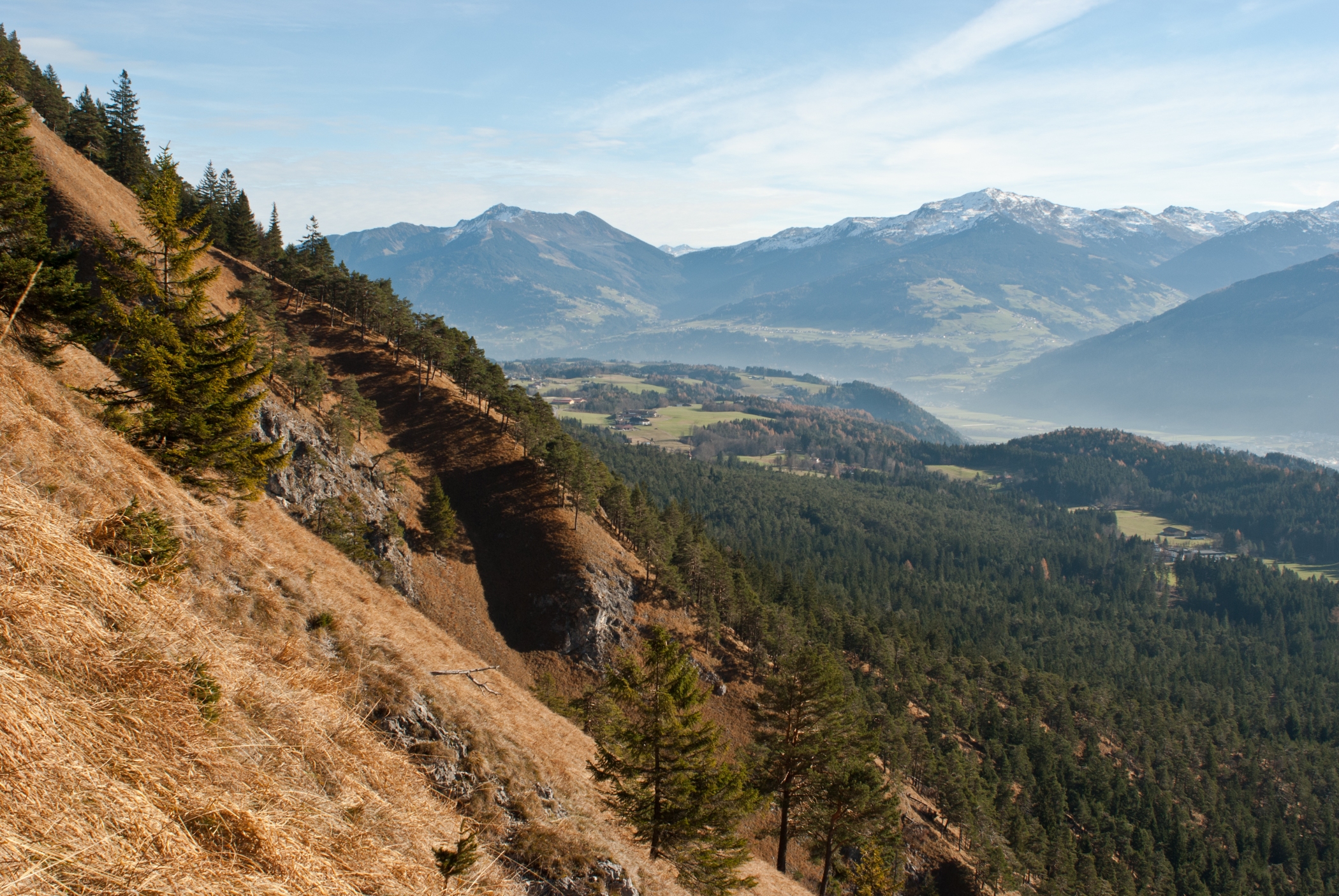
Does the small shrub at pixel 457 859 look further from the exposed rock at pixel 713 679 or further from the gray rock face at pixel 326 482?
the exposed rock at pixel 713 679

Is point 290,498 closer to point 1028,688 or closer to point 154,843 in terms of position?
point 154,843

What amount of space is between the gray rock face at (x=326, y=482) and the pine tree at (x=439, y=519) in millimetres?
3737

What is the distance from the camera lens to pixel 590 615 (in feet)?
241

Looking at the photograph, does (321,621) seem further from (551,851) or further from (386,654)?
(551,851)

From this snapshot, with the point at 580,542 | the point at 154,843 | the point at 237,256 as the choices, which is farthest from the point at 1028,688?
the point at 237,256

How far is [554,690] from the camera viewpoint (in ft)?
183

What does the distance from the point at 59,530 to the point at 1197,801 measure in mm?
164079

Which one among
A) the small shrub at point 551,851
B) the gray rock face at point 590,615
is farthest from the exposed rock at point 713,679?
the small shrub at point 551,851

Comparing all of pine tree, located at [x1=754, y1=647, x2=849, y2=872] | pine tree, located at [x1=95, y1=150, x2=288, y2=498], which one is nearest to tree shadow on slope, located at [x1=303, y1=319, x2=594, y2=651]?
pine tree, located at [x1=754, y1=647, x2=849, y2=872]

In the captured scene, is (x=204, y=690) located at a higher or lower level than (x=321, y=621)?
higher

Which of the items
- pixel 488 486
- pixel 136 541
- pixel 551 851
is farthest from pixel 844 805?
pixel 488 486

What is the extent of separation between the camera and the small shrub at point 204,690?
953cm

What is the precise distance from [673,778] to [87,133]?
Answer: 108479 mm

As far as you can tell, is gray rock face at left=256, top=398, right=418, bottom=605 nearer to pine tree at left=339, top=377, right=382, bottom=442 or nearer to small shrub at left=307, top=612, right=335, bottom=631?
pine tree at left=339, top=377, right=382, bottom=442
